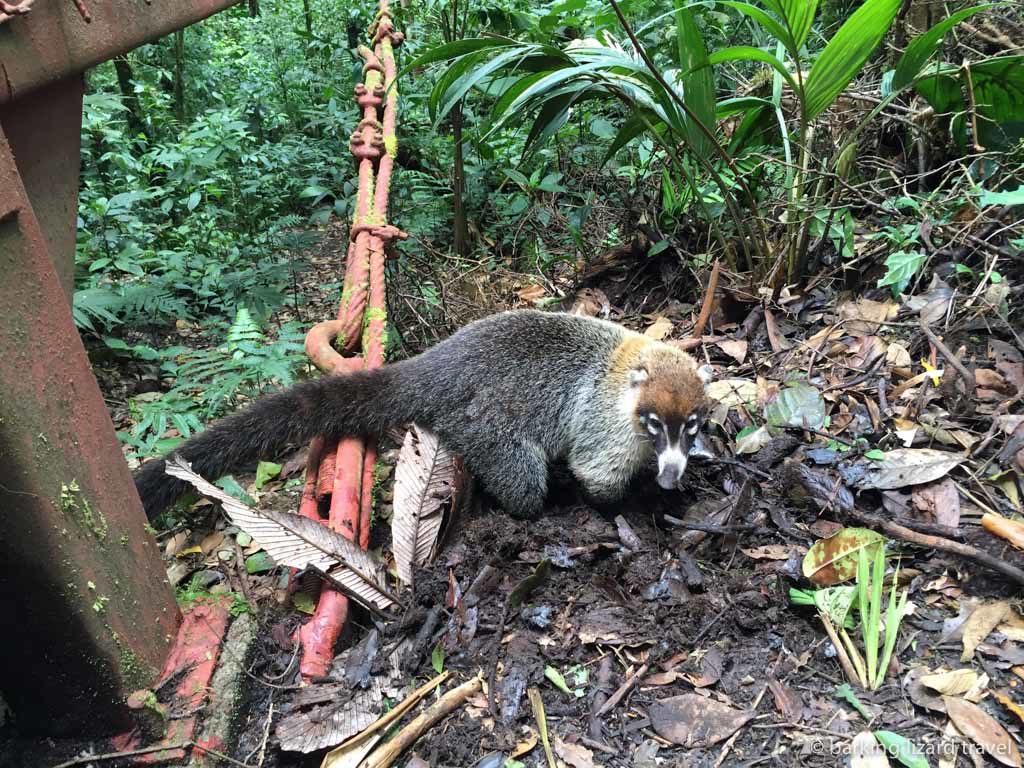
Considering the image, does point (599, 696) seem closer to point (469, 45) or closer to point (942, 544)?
point (942, 544)

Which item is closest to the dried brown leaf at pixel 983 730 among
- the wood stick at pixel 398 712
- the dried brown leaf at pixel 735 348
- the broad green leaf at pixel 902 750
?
the broad green leaf at pixel 902 750

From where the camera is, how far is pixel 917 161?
14.2 feet

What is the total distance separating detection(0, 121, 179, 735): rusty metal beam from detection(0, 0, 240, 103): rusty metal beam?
0.28 metres

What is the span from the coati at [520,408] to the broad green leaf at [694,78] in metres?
1.24

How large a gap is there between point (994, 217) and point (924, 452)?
5.23ft

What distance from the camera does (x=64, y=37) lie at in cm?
178

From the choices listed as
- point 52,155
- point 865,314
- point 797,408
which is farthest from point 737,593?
point 52,155

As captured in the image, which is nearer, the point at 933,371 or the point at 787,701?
the point at 787,701

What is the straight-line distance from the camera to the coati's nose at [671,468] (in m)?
3.08

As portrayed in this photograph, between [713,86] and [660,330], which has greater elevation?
[713,86]

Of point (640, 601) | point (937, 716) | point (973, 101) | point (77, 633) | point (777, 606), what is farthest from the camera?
point (973, 101)

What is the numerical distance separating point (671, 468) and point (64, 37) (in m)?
2.68

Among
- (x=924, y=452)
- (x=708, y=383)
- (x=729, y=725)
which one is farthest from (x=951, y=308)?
(x=729, y=725)

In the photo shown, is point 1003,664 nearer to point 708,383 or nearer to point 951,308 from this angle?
point 708,383
